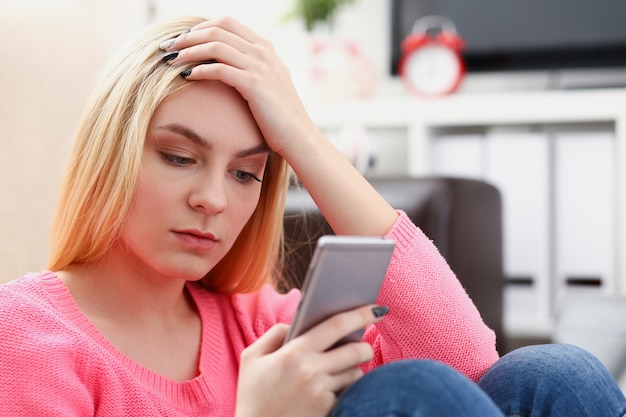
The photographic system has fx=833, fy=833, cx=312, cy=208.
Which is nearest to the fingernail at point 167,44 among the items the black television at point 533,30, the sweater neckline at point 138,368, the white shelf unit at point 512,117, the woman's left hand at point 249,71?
the woman's left hand at point 249,71

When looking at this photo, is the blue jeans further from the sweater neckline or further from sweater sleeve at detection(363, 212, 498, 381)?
the sweater neckline

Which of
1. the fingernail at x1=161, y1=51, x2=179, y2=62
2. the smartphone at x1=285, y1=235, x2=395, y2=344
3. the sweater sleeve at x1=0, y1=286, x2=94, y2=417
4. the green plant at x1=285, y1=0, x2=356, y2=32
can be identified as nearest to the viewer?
the smartphone at x1=285, y1=235, x2=395, y2=344

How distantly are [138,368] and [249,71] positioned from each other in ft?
1.06

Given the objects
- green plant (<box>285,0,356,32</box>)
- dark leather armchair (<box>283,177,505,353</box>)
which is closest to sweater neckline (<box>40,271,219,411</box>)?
dark leather armchair (<box>283,177,505,353</box>)

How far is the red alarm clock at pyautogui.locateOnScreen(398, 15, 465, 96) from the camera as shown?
235 centimetres

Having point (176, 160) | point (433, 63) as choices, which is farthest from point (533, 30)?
point (176, 160)

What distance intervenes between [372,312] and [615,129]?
1633 mm

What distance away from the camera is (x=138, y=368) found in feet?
2.80

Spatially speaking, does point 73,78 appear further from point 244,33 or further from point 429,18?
point 429,18

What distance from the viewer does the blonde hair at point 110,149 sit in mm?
806

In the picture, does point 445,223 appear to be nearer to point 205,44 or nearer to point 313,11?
point 205,44

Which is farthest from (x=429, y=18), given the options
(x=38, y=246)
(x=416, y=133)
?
(x=38, y=246)

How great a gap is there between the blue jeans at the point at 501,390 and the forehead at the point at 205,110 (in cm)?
28

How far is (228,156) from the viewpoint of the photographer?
821mm
